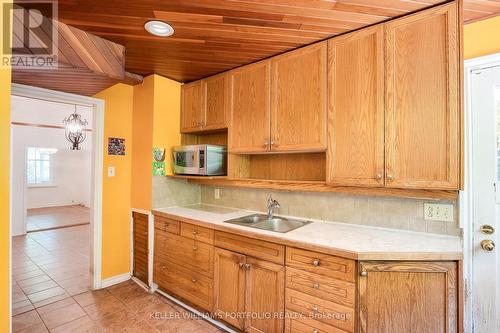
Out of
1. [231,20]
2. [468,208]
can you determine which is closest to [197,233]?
[231,20]

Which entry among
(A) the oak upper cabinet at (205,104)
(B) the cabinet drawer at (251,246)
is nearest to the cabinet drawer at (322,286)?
(B) the cabinet drawer at (251,246)

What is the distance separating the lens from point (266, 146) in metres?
2.17

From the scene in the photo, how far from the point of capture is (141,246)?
2.72 m

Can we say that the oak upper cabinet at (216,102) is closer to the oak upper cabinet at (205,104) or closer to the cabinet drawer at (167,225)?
the oak upper cabinet at (205,104)

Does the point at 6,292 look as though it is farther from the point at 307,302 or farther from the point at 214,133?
the point at 214,133

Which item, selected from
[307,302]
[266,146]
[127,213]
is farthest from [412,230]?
[127,213]

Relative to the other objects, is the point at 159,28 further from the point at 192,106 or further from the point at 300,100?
the point at 300,100

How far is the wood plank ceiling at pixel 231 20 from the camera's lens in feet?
4.82

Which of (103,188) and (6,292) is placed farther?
(103,188)

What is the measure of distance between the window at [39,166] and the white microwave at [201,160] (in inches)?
274

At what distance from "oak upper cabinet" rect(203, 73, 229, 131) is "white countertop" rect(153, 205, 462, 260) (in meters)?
1.02

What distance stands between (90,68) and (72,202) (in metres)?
7.86

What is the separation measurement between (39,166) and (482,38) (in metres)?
9.73

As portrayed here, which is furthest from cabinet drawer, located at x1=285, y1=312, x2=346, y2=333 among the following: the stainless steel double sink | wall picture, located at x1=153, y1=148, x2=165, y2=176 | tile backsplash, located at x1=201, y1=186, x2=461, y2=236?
wall picture, located at x1=153, y1=148, x2=165, y2=176
